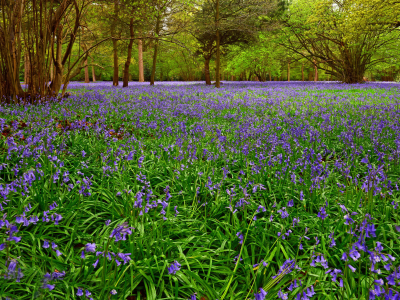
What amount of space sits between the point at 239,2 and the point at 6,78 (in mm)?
20317

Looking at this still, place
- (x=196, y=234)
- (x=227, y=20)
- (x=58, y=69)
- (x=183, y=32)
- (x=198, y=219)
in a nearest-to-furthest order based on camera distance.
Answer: (x=196, y=234)
(x=198, y=219)
(x=58, y=69)
(x=183, y=32)
(x=227, y=20)

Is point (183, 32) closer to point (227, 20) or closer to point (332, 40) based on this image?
point (227, 20)

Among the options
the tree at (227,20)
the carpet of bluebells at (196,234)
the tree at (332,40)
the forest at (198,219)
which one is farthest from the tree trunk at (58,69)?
the tree at (332,40)

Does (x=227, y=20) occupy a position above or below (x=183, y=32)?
above

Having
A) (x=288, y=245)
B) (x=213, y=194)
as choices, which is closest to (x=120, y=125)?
(x=213, y=194)

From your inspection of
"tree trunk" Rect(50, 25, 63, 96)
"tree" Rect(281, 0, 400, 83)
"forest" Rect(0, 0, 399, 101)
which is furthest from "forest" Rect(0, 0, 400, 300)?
"tree" Rect(281, 0, 400, 83)

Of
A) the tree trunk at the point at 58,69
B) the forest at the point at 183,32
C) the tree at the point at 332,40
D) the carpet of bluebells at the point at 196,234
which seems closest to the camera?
the carpet of bluebells at the point at 196,234

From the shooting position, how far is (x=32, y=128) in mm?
5098

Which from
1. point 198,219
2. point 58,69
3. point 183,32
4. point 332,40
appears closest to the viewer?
point 198,219

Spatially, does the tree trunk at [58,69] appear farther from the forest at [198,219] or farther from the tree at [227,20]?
the tree at [227,20]

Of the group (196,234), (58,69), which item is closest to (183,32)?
(58,69)

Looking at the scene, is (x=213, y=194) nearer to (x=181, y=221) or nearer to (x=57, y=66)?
(x=181, y=221)

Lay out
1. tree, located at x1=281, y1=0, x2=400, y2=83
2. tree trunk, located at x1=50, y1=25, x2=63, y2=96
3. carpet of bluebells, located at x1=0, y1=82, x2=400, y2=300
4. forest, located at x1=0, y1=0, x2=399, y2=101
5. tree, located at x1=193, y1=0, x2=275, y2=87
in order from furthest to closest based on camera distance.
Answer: tree, located at x1=281, y1=0, x2=400, y2=83, tree, located at x1=193, y1=0, x2=275, y2=87, tree trunk, located at x1=50, y1=25, x2=63, y2=96, forest, located at x1=0, y1=0, x2=399, y2=101, carpet of bluebells, located at x1=0, y1=82, x2=400, y2=300

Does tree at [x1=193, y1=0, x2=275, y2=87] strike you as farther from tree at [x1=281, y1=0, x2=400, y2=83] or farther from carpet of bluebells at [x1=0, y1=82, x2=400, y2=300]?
carpet of bluebells at [x1=0, y1=82, x2=400, y2=300]
